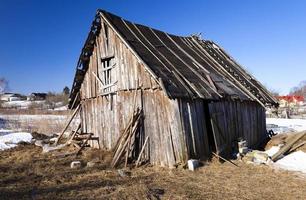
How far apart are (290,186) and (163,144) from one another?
4.67 m

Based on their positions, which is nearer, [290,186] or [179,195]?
[179,195]

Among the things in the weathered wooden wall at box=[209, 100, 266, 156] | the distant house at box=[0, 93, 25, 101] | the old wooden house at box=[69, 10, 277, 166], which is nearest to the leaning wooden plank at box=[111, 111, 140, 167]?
the old wooden house at box=[69, 10, 277, 166]

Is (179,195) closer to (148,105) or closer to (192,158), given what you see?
(192,158)

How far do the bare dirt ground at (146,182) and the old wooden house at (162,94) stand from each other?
1.32 m

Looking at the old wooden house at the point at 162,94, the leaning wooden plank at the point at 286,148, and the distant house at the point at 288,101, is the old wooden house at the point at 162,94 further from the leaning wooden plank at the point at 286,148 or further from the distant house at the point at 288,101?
the distant house at the point at 288,101

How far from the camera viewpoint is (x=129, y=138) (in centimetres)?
1353

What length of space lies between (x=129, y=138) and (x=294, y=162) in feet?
21.4

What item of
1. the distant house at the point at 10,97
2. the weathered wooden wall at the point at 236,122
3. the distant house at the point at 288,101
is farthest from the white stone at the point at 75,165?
the distant house at the point at 10,97

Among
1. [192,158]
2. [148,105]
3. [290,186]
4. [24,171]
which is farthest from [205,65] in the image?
[24,171]

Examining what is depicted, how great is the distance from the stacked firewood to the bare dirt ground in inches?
30.5

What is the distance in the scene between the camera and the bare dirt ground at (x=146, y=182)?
9508 mm

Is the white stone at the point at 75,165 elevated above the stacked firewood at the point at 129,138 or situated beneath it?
situated beneath

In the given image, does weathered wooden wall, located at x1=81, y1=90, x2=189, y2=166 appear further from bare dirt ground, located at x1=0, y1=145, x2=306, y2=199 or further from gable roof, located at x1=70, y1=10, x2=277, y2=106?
gable roof, located at x1=70, y1=10, x2=277, y2=106

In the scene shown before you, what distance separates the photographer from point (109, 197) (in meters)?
9.23
